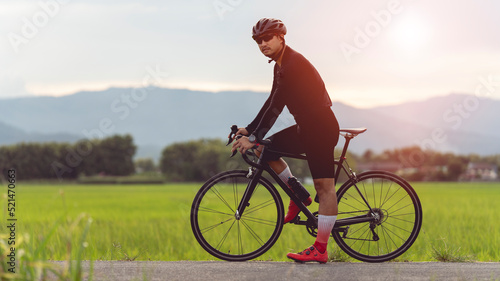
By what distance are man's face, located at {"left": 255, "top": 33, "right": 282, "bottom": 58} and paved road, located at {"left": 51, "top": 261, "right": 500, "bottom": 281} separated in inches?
84.8

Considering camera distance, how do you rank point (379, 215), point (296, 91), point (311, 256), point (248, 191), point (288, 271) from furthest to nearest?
point (379, 215), point (248, 191), point (311, 256), point (296, 91), point (288, 271)

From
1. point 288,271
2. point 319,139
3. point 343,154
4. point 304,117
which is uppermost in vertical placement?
point 304,117

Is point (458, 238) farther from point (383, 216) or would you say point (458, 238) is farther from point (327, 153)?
point (327, 153)

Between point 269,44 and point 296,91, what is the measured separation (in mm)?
545

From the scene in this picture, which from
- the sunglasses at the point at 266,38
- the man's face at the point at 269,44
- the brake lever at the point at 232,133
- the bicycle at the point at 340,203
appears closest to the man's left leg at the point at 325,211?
the bicycle at the point at 340,203

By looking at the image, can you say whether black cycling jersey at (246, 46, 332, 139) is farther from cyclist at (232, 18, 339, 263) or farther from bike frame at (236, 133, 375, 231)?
bike frame at (236, 133, 375, 231)

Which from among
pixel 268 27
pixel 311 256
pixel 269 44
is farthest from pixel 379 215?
pixel 268 27

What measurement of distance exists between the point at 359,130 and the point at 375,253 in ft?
5.03

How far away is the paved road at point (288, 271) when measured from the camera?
15.1 feet

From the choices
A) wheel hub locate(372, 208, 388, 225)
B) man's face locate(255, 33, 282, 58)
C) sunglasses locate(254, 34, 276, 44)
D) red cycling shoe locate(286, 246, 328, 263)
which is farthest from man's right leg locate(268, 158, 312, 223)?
sunglasses locate(254, 34, 276, 44)

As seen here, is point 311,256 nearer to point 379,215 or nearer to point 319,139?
point 379,215

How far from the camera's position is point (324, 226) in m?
5.22

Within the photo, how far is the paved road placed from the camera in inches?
181

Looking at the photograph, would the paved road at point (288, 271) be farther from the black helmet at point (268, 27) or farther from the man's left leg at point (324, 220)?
the black helmet at point (268, 27)
